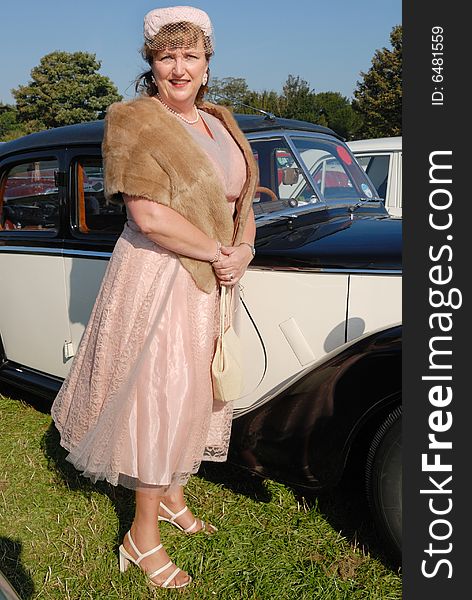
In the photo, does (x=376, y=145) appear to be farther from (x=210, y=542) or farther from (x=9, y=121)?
(x=9, y=121)

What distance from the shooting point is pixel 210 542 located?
2.74 metres

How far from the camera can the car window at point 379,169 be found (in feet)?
28.7

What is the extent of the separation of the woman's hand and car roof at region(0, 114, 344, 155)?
3.52 ft

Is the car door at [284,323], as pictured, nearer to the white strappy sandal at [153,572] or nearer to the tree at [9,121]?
the white strappy sandal at [153,572]

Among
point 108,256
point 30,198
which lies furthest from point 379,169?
point 108,256

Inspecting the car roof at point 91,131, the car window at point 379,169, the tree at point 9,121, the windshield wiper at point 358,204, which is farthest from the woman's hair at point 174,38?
the tree at point 9,121

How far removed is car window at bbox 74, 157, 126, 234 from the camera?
3383 millimetres

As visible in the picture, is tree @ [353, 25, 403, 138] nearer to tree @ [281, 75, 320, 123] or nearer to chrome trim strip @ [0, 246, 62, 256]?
tree @ [281, 75, 320, 123]

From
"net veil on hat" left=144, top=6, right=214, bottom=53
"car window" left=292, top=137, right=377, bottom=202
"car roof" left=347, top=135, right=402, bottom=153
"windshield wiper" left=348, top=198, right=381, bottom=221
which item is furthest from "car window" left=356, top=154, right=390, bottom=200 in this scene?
"net veil on hat" left=144, top=6, right=214, bottom=53

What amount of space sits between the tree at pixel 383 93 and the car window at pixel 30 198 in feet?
102

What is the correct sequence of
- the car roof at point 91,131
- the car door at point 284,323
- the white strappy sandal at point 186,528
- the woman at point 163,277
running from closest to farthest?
the woman at point 163,277 → the car door at point 284,323 → the white strappy sandal at point 186,528 → the car roof at point 91,131

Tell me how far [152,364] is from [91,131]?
1692 millimetres

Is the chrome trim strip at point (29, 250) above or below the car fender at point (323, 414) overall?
above

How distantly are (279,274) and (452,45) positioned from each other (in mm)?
1104
